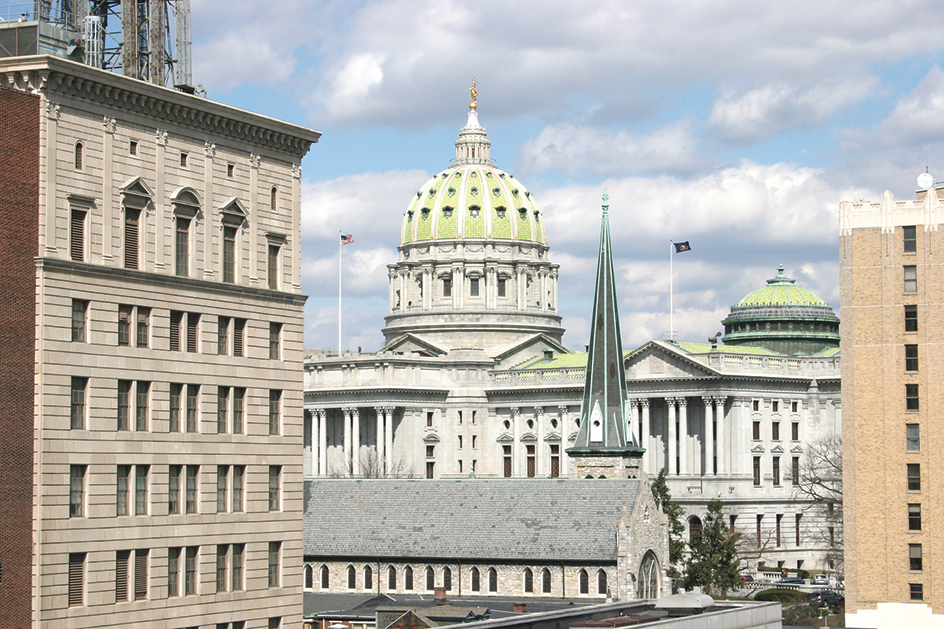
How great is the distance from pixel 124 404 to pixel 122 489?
8.60ft

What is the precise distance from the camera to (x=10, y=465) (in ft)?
172

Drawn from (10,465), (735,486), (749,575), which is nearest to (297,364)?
(10,465)

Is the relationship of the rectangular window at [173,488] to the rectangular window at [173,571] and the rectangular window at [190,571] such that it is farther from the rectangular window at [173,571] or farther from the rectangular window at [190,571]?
the rectangular window at [190,571]

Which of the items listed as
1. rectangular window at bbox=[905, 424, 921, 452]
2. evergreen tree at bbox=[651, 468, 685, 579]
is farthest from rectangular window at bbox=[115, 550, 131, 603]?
evergreen tree at bbox=[651, 468, 685, 579]

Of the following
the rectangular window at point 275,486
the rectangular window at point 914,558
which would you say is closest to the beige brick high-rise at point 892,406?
the rectangular window at point 914,558

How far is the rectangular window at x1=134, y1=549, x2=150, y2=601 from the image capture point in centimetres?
5731

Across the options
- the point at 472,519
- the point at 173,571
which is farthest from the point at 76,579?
→ the point at 472,519

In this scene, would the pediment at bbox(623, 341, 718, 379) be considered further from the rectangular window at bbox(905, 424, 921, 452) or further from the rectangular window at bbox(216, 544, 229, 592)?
the rectangular window at bbox(216, 544, 229, 592)

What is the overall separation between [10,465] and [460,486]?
73.5 m

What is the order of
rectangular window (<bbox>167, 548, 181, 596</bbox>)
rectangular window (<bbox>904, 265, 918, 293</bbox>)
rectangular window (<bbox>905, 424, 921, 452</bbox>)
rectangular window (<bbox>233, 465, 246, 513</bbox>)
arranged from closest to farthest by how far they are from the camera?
rectangular window (<bbox>167, 548, 181, 596</bbox>) < rectangular window (<bbox>233, 465, 246, 513</bbox>) < rectangular window (<bbox>905, 424, 921, 452</bbox>) < rectangular window (<bbox>904, 265, 918, 293</bbox>)

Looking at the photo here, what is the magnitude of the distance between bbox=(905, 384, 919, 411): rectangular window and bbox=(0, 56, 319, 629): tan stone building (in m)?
44.8

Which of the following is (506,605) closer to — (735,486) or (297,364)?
(297,364)

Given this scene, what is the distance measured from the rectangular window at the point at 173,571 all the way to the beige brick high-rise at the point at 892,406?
1990 inches

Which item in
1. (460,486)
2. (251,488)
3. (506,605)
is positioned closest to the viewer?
(251,488)
